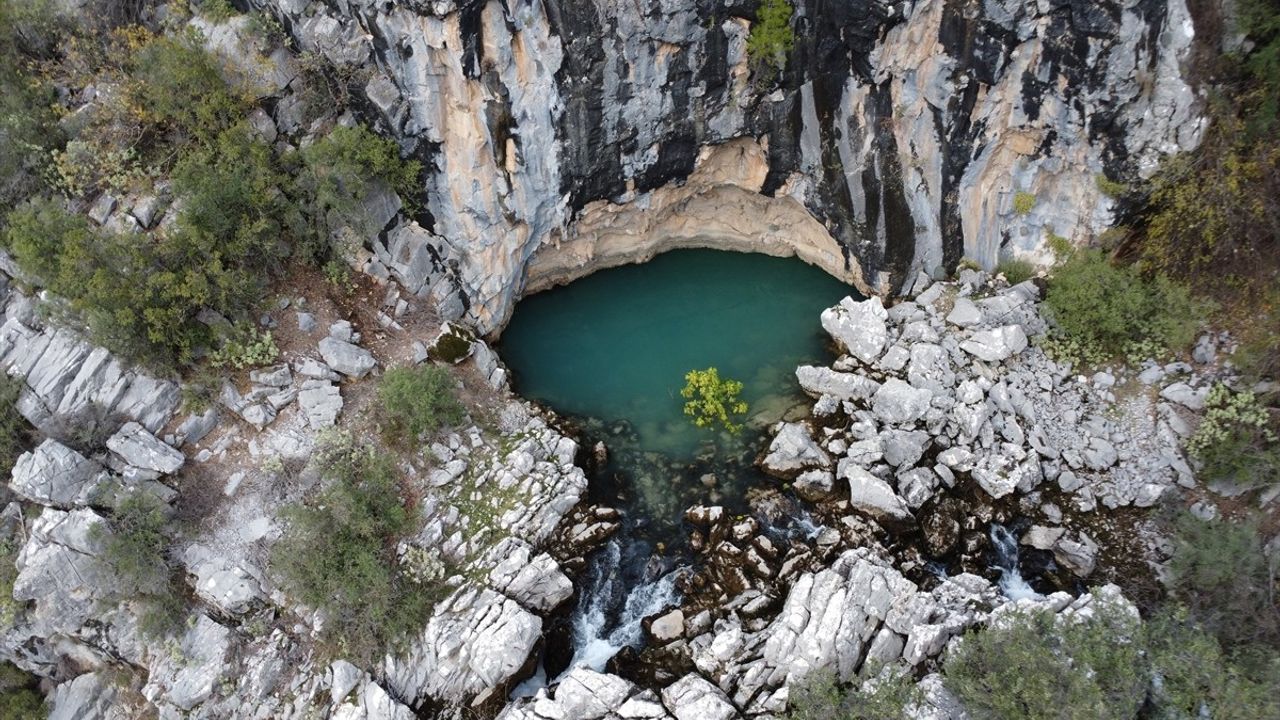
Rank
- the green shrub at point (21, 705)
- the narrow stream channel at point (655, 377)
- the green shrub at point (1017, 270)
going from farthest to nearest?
the green shrub at point (1017, 270) < the narrow stream channel at point (655, 377) < the green shrub at point (21, 705)

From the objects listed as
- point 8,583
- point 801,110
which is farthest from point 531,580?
point 801,110

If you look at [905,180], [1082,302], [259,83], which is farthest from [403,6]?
[1082,302]

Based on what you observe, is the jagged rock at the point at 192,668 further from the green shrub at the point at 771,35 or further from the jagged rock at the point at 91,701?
the green shrub at the point at 771,35

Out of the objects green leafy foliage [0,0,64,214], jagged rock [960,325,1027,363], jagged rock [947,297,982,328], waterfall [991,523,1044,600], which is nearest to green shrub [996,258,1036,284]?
jagged rock [947,297,982,328]

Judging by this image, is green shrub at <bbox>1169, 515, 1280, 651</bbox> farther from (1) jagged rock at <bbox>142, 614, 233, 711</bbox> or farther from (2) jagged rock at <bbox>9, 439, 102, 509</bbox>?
(2) jagged rock at <bbox>9, 439, 102, 509</bbox>

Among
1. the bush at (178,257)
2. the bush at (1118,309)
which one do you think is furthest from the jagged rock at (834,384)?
the bush at (178,257)
